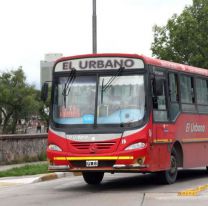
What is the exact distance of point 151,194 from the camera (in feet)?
44.5

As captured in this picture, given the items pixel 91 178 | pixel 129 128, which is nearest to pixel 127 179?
pixel 91 178

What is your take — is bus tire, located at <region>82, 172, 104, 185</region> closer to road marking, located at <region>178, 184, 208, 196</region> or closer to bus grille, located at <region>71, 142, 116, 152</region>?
bus grille, located at <region>71, 142, 116, 152</region>

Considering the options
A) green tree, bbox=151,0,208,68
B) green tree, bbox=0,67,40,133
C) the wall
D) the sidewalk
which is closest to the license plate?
the sidewalk

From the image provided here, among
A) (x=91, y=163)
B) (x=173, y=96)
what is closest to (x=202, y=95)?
(x=173, y=96)

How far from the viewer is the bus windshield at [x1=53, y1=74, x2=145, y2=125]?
572 inches

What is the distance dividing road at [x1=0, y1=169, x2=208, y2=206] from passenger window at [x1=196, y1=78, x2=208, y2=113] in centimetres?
195

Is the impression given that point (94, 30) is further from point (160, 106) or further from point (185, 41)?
point (185, 41)

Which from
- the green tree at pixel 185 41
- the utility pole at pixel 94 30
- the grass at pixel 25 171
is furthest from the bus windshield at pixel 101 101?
the green tree at pixel 185 41

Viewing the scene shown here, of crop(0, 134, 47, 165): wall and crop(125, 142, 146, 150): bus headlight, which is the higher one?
crop(125, 142, 146, 150): bus headlight

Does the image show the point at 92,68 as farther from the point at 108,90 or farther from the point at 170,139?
the point at 170,139

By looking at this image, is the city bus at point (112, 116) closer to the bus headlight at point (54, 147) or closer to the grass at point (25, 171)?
the bus headlight at point (54, 147)

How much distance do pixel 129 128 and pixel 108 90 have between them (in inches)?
42.5

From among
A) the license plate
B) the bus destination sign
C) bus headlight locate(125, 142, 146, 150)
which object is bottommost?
the license plate

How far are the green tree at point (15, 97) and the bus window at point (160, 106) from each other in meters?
40.7
